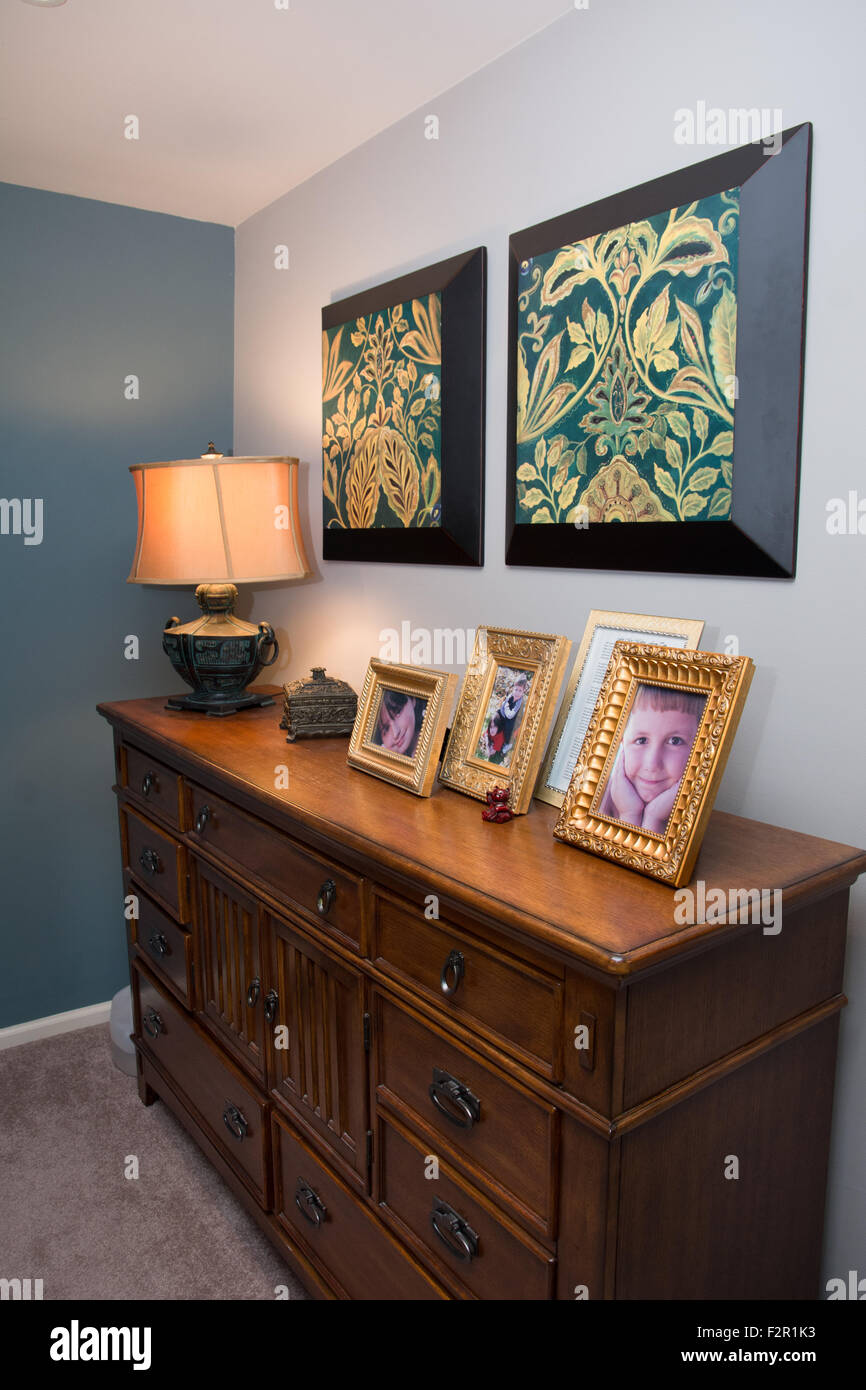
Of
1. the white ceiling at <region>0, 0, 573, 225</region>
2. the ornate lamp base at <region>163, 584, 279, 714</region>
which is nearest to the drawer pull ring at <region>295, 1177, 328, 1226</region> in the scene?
the ornate lamp base at <region>163, 584, 279, 714</region>

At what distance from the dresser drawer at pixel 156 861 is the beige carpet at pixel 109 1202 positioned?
2.12 feet

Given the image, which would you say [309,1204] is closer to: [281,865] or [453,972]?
[281,865]

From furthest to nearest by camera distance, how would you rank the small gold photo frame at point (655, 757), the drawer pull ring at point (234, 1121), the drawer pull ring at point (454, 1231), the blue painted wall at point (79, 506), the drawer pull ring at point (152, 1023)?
1. the blue painted wall at point (79, 506)
2. the drawer pull ring at point (152, 1023)
3. the drawer pull ring at point (234, 1121)
4. the drawer pull ring at point (454, 1231)
5. the small gold photo frame at point (655, 757)

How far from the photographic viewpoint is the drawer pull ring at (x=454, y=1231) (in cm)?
124

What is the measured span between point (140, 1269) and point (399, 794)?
1188mm

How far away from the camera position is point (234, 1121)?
1916 millimetres

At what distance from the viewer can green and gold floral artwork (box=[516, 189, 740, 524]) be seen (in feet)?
4.57

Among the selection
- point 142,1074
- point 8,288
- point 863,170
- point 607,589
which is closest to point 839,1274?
point 607,589

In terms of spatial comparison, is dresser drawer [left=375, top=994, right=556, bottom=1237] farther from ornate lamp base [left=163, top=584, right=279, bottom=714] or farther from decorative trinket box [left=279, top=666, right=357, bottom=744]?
ornate lamp base [left=163, top=584, right=279, bottom=714]

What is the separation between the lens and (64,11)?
166cm

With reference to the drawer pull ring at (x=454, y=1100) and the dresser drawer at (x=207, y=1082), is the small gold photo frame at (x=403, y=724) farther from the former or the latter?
the dresser drawer at (x=207, y=1082)

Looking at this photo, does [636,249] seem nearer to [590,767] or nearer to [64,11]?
[590,767]

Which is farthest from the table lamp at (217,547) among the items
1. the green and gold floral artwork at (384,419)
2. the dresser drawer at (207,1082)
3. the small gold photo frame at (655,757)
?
the small gold photo frame at (655,757)

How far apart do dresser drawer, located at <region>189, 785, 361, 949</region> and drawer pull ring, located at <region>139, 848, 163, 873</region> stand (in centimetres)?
27
